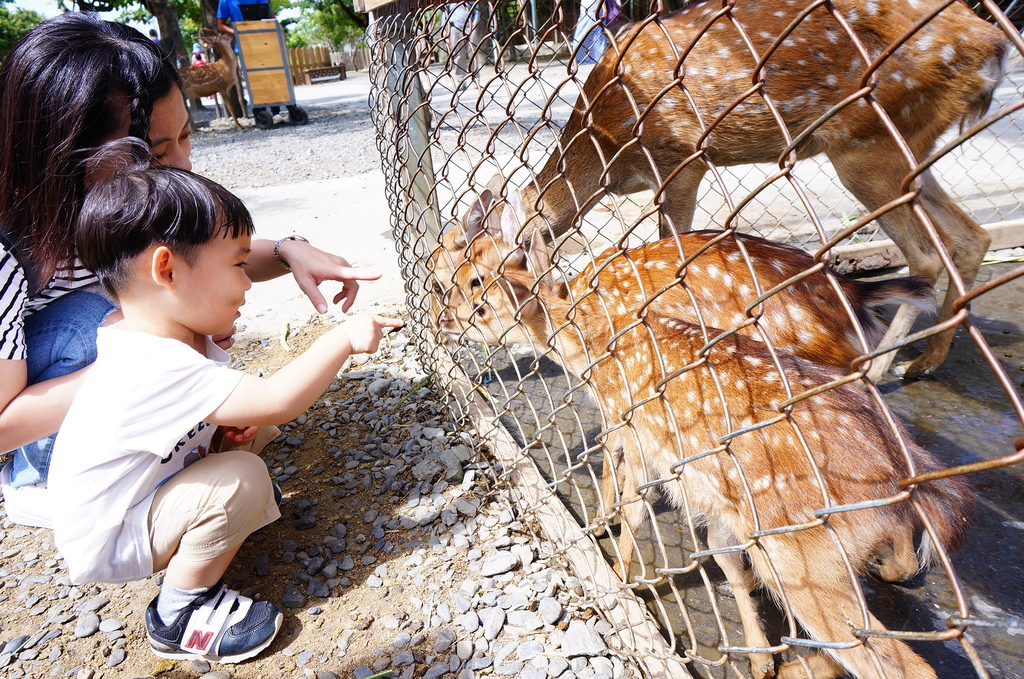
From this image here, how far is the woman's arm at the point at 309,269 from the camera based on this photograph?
2100 millimetres

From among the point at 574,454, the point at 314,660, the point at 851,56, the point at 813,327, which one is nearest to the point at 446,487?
the point at 574,454

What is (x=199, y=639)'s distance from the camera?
1880mm

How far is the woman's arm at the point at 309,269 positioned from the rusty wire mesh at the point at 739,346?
1.63 ft

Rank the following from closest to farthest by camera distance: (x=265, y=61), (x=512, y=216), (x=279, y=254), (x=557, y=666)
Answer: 1. (x=557, y=666)
2. (x=279, y=254)
3. (x=512, y=216)
4. (x=265, y=61)

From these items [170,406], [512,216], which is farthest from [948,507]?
[170,406]

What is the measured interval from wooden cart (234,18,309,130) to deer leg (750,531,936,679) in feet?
48.3

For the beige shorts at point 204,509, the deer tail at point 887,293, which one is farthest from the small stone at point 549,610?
the deer tail at point 887,293

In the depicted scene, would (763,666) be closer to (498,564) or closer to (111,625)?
(498,564)

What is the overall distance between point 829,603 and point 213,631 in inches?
65.5

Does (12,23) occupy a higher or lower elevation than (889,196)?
higher

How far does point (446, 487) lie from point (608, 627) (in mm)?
916

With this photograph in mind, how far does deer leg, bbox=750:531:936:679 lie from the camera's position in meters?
1.49

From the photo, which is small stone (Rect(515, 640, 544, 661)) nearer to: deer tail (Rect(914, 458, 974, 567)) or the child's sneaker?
the child's sneaker

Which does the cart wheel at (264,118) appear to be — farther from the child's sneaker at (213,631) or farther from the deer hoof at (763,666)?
the deer hoof at (763,666)
